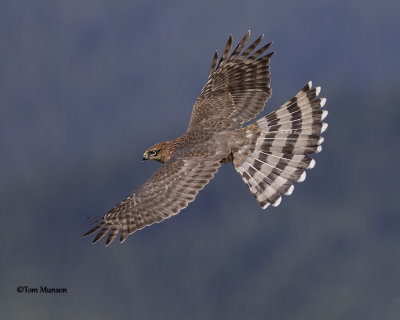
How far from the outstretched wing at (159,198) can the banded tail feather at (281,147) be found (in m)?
0.99

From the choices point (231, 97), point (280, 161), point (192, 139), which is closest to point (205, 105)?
point (231, 97)

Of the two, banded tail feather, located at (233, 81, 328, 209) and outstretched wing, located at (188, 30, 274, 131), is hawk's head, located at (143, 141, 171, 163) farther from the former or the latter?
banded tail feather, located at (233, 81, 328, 209)

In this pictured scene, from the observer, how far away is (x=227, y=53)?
17375 millimetres

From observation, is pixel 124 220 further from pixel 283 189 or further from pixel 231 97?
pixel 231 97

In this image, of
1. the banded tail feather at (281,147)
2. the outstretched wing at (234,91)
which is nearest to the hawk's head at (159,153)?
the outstretched wing at (234,91)

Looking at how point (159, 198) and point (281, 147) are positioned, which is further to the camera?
point (281, 147)

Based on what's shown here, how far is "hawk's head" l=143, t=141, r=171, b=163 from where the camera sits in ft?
49.1

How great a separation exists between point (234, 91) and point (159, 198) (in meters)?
4.42

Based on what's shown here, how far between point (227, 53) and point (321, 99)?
153 inches

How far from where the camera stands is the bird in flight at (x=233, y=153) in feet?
43.5

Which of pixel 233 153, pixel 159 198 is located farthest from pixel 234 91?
pixel 159 198

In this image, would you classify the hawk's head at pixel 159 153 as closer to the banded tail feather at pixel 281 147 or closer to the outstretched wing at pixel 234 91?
the outstretched wing at pixel 234 91

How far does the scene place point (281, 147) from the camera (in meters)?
14.4

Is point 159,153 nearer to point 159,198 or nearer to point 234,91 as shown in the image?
point 159,198
